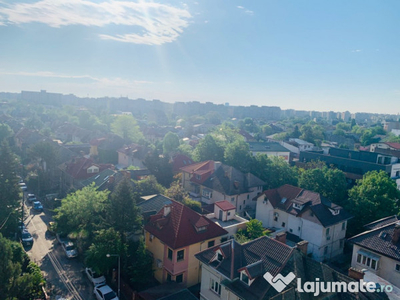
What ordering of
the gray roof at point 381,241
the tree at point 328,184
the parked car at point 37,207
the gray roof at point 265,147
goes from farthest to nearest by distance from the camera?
1. the gray roof at point 265,147
2. the parked car at point 37,207
3. the tree at point 328,184
4. the gray roof at point 381,241

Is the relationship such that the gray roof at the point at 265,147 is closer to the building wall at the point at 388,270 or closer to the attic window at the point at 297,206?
the attic window at the point at 297,206

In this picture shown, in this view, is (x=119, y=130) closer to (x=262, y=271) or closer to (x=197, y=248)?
(x=197, y=248)

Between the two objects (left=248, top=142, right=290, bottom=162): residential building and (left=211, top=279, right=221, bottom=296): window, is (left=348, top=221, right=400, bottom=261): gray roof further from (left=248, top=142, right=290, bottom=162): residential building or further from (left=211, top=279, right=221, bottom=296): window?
(left=248, top=142, right=290, bottom=162): residential building

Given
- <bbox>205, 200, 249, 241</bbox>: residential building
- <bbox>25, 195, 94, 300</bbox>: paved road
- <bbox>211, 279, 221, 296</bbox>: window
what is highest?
<bbox>205, 200, 249, 241</bbox>: residential building

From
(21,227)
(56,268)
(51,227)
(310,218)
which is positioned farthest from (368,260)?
(21,227)

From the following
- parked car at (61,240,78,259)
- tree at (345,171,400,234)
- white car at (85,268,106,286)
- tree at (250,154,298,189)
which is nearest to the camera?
white car at (85,268,106,286)

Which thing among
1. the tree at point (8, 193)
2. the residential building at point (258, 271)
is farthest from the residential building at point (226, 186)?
the tree at point (8, 193)

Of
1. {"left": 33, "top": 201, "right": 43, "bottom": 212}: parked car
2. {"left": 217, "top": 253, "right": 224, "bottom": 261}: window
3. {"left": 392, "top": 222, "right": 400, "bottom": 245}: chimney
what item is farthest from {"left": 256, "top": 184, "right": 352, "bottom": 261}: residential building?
{"left": 33, "top": 201, "right": 43, "bottom": 212}: parked car
